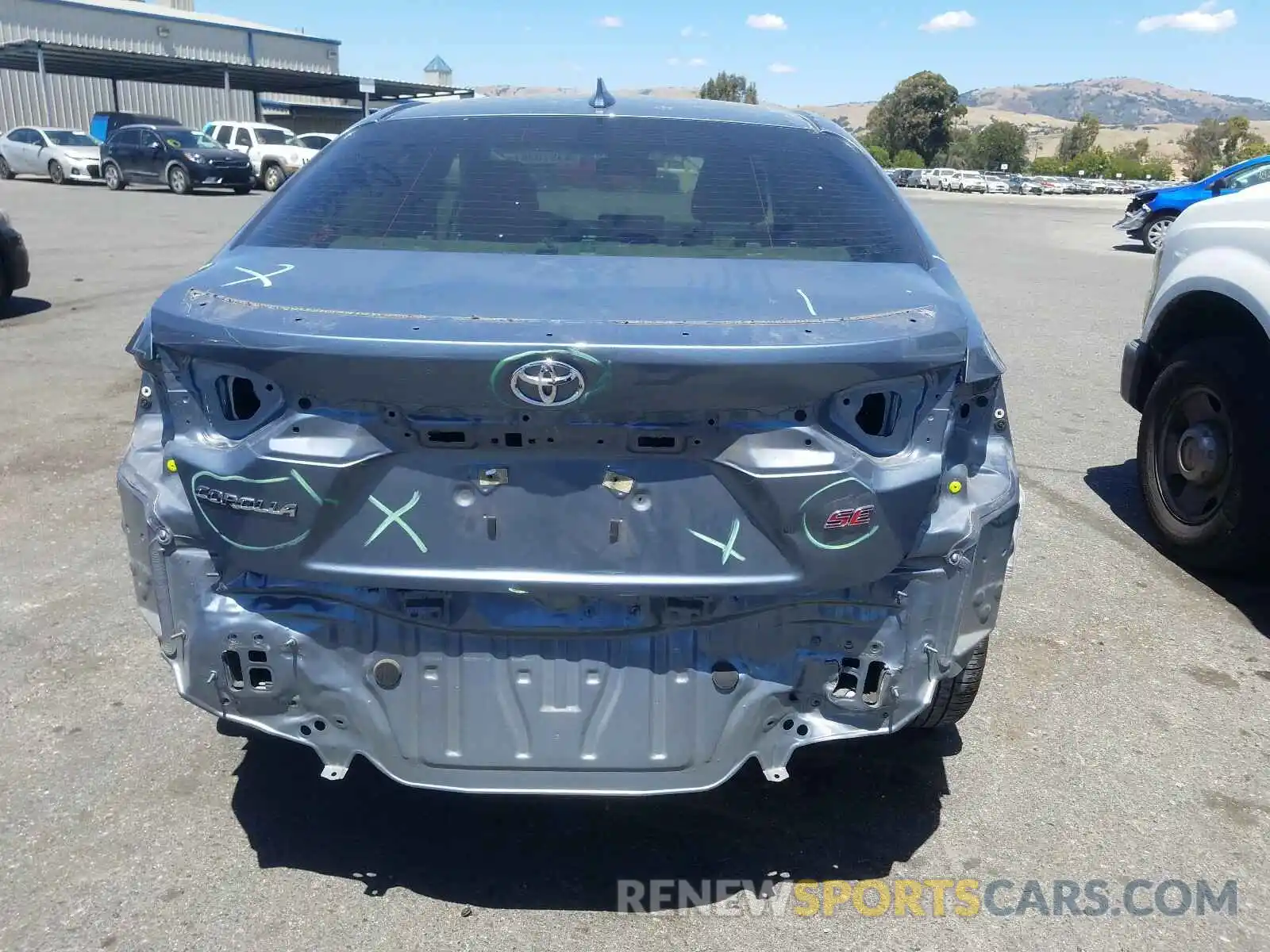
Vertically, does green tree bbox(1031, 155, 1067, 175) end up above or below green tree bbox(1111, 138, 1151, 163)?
below

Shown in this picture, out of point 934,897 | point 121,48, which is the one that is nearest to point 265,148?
point 934,897

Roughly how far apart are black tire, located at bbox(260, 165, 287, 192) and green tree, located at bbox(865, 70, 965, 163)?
65565 millimetres

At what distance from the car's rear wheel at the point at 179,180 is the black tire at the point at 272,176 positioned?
2106mm

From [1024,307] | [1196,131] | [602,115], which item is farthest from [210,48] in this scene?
[1196,131]

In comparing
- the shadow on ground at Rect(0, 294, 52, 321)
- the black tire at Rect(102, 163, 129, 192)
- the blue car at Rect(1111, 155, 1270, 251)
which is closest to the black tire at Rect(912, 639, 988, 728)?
the shadow on ground at Rect(0, 294, 52, 321)

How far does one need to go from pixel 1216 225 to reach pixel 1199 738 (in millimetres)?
2370

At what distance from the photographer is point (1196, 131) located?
294ft

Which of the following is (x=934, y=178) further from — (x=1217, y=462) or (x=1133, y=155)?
(x=1217, y=462)

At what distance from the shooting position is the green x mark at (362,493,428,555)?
2.18 metres

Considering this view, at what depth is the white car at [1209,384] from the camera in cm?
423

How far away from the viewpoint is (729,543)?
2.20 metres

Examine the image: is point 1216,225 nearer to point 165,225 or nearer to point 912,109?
point 165,225

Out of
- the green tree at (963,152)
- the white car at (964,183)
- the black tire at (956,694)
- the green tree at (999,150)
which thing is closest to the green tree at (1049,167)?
the green tree at (999,150)

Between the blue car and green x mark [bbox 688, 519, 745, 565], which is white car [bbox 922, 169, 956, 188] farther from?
green x mark [bbox 688, 519, 745, 565]
